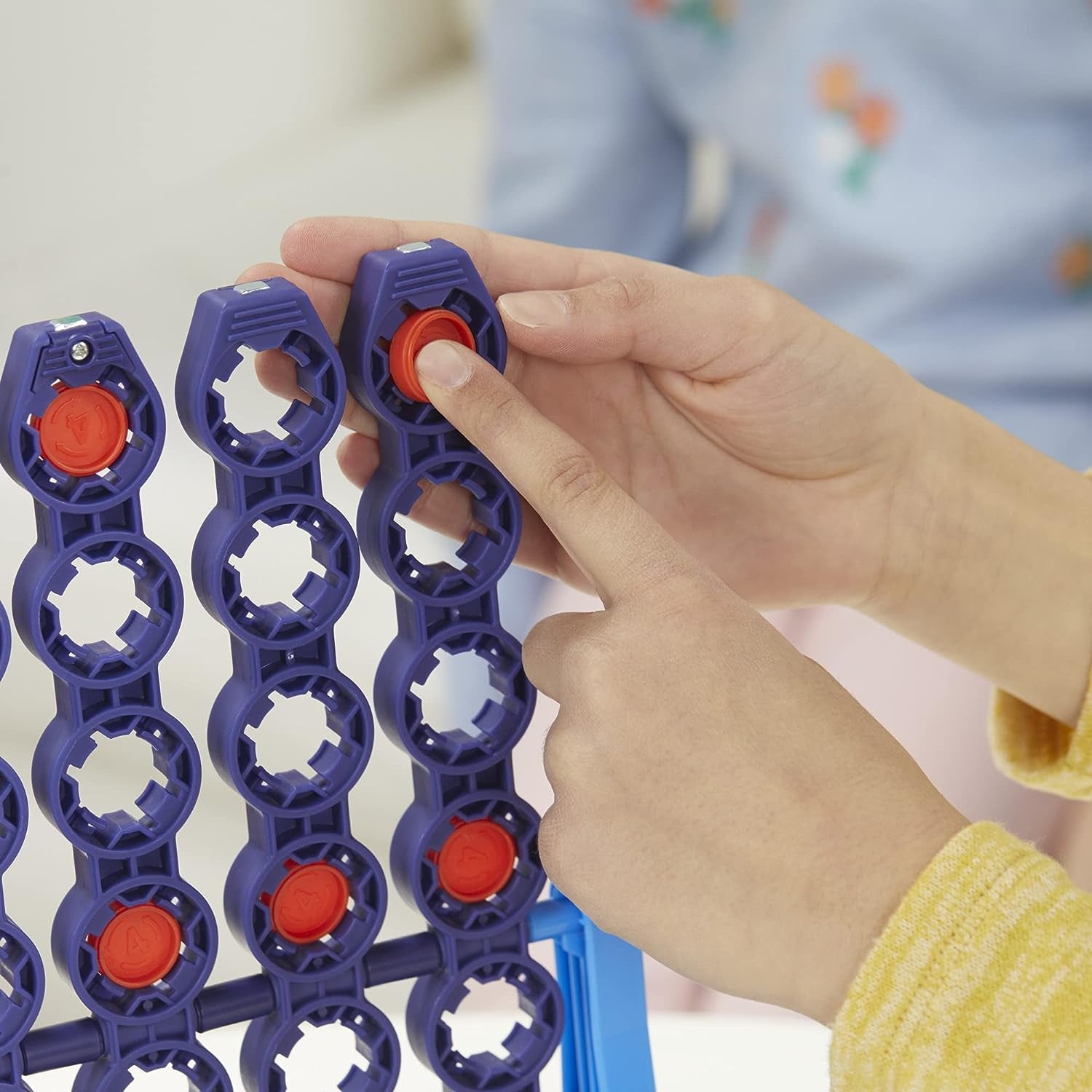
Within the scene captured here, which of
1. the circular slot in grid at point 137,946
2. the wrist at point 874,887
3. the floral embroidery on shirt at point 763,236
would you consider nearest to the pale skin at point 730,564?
the wrist at point 874,887

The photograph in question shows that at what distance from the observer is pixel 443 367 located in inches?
15.6

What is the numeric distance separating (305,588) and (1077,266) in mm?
632

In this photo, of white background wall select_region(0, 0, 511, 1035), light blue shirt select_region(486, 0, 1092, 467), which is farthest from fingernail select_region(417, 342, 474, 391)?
light blue shirt select_region(486, 0, 1092, 467)

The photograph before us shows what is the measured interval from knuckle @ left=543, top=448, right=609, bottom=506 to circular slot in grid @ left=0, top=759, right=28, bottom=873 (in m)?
0.16

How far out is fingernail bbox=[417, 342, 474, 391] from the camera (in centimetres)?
40

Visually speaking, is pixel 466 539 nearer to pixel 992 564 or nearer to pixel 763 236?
pixel 992 564

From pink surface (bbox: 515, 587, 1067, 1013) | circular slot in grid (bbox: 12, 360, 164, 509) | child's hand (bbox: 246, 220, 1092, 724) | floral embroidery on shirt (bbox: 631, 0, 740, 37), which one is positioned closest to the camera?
circular slot in grid (bbox: 12, 360, 164, 509)

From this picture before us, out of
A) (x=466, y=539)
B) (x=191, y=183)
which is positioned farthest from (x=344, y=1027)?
(x=191, y=183)

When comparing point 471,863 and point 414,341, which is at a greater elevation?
point 414,341

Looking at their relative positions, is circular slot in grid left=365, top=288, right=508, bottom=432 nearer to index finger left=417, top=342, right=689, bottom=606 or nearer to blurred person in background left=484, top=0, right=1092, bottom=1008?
index finger left=417, top=342, right=689, bottom=606

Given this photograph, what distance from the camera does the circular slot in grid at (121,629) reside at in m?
0.37

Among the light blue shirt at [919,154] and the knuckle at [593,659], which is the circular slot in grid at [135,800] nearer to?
the knuckle at [593,659]

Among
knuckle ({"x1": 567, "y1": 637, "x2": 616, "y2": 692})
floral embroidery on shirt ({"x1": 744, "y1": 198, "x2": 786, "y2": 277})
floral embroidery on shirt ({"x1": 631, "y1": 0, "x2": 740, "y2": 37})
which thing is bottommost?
knuckle ({"x1": 567, "y1": 637, "x2": 616, "y2": 692})

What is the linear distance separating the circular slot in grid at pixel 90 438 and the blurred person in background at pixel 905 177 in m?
0.41
